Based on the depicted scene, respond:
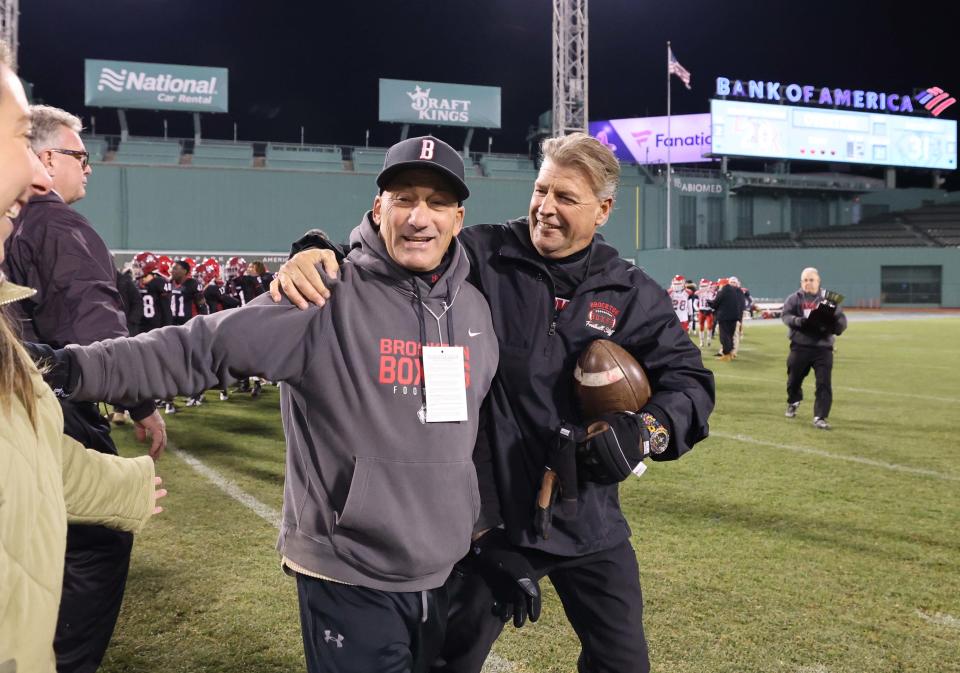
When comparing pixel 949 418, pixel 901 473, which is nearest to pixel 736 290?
pixel 949 418

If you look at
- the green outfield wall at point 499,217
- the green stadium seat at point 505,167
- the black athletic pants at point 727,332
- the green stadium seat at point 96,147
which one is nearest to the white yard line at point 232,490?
the black athletic pants at point 727,332

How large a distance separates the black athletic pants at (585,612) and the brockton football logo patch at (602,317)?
0.73 metres

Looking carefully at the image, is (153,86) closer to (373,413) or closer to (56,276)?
(56,276)

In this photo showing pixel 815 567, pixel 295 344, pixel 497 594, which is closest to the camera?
pixel 295 344

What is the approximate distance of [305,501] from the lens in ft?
6.81

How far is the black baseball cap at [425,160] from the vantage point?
2.12 metres

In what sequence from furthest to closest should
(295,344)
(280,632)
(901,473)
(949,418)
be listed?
1. (949,418)
2. (901,473)
3. (280,632)
4. (295,344)

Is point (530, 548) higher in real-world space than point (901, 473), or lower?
higher

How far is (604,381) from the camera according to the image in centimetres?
238

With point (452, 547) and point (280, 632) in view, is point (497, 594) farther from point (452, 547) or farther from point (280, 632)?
point (280, 632)

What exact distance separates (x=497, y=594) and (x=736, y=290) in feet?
53.7

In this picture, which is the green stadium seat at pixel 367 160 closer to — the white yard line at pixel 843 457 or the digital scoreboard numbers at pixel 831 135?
the digital scoreboard numbers at pixel 831 135

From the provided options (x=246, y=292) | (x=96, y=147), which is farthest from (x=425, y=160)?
(x=96, y=147)

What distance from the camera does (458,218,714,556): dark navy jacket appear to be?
2.44m
